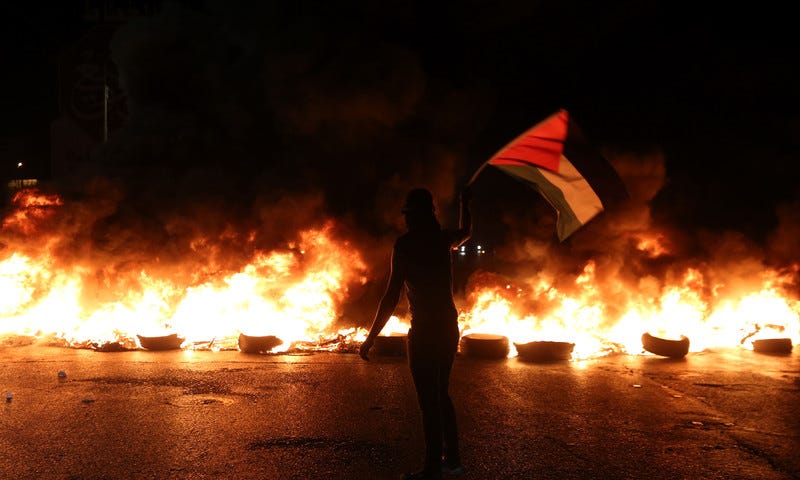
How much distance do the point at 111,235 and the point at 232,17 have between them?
6.15 metres

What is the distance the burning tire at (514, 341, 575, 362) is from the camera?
918 centimetres

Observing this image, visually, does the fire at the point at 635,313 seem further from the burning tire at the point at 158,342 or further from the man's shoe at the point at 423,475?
the man's shoe at the point at 423,475

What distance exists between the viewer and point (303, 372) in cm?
820

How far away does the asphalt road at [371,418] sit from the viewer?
15.9 feet

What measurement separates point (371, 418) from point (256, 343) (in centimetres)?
404

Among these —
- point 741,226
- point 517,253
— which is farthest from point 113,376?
point 741,226

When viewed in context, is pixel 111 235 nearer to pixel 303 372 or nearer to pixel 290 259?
pixel 290 259

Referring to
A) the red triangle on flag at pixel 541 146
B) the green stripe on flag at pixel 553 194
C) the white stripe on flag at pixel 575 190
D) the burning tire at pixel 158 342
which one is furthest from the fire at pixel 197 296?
the red triangle on flag at pixel 541 146

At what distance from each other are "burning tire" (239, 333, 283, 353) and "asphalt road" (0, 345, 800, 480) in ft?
1.84

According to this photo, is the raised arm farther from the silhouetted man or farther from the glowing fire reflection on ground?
the glowing fire reflection on ground

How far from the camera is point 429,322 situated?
434 centimetres

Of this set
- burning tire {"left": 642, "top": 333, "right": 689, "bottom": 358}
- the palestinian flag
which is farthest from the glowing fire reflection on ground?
the palestinian flag

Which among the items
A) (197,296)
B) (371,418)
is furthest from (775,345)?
(197,296)

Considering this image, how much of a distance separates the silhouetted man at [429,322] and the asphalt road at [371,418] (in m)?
0.46
